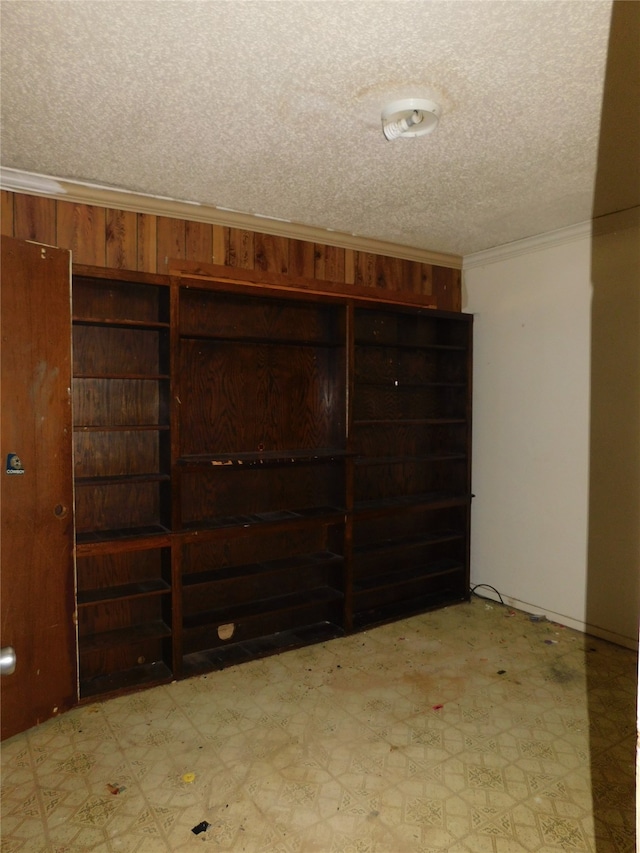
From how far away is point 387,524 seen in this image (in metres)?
3.85

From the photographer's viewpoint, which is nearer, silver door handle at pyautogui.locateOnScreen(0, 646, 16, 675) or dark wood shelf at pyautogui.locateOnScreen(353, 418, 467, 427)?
silver door handle at pyautogui.locateOnScreen(0, 646, 16, 675)

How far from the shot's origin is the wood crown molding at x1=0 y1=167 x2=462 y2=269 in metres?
2.59

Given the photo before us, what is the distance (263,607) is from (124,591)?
32.6 inches

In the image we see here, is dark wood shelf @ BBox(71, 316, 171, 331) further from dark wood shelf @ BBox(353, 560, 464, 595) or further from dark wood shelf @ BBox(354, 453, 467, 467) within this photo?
dark wood shelf @ BBox(353, 560, 464, 595)

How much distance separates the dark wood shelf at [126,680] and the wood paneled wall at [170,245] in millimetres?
2192

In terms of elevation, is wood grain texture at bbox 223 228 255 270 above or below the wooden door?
above

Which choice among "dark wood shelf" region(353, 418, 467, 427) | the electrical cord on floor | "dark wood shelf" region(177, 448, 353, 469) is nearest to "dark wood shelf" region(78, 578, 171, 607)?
"dark wood shelf" region(177, 448, 353, 469)

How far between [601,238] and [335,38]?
235 cm

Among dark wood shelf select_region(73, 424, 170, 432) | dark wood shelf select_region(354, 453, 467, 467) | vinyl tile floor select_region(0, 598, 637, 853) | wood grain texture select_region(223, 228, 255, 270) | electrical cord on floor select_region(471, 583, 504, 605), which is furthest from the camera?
electrical cord on floor select_region(471, 583, 504, 605)

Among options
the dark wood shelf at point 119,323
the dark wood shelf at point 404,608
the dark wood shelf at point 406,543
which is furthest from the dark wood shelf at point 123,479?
the dark wood shelf at point 404,608

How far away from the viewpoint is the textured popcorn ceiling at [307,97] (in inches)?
60.8

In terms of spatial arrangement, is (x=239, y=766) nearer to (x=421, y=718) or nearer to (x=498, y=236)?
(x=421, y=718)

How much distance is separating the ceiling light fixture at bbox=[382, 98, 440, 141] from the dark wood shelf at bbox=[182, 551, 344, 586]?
2.35 meters

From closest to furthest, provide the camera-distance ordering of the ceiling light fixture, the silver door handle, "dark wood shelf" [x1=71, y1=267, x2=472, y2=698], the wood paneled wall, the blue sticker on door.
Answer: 1. the silver door handle
2. the ceiling light fixture
3. the blue sticker on door
4. the wood paneled wall
5. "dark wood shelf" [x1=71, y1=267, x2=472, y2=698]
